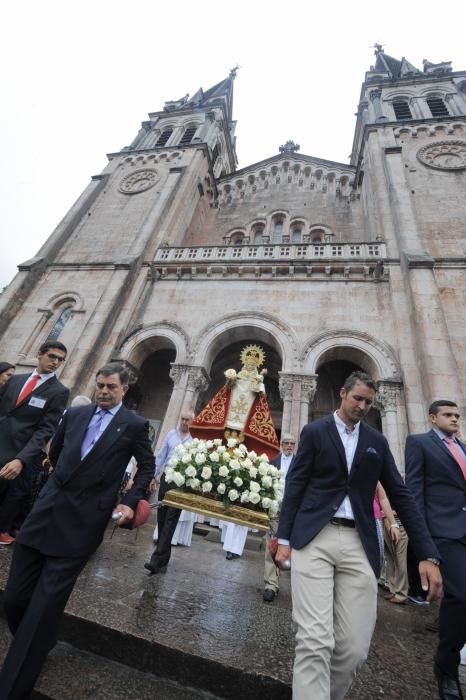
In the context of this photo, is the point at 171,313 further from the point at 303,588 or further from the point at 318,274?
the point at 303,588

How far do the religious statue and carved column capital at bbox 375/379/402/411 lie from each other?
5.65 meters

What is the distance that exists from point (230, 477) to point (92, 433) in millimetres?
2022

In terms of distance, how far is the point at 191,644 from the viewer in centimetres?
233

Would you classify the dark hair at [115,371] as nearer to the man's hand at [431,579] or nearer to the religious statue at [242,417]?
the religious statue at [242,417]

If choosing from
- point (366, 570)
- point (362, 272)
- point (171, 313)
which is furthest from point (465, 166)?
point (366, 570)

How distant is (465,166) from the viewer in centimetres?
1454

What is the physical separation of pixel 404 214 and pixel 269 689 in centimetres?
1471

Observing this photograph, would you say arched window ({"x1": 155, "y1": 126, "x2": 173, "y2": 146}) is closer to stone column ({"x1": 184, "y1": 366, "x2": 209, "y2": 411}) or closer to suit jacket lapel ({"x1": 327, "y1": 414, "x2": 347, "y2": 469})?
stone column ({"x1": 184, "y1": 366, "x2": 209, "y2": 411})

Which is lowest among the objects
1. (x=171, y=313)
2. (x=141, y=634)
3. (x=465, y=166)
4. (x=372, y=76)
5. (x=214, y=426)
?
(x=141, y=634)

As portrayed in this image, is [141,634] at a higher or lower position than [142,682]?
higher

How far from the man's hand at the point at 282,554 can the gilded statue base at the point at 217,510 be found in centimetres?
169

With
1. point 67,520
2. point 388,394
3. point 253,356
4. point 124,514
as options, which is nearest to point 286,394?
point 388,394

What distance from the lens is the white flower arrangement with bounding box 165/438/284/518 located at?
12.7ft

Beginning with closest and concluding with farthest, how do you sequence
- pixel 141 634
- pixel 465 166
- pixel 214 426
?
pixel 141 634
pixel 214 426
pixel 465 166
